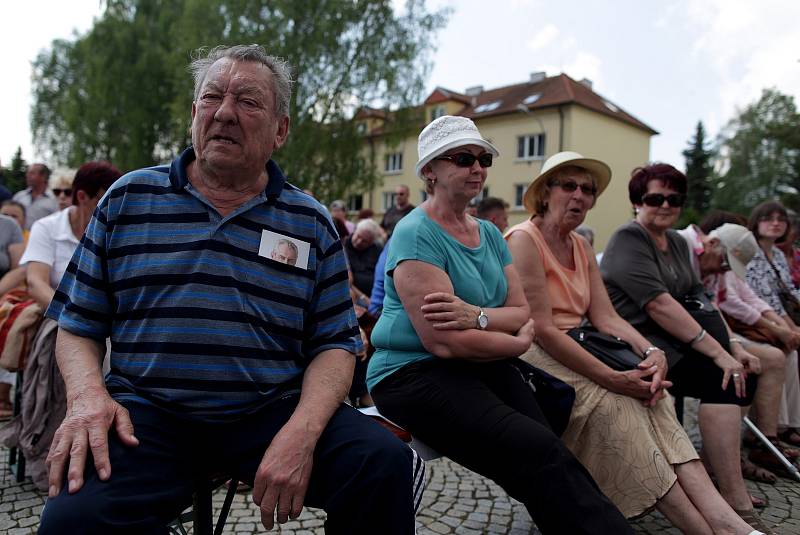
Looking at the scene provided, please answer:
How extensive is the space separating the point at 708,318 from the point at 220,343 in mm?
2932

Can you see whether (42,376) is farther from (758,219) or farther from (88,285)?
(758,219)

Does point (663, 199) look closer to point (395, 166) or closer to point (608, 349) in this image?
point (608, 349)

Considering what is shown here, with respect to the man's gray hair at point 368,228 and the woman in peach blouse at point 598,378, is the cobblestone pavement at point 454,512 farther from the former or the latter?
the man's gray hair at point 368,228

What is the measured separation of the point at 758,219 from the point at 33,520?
575 centimetres

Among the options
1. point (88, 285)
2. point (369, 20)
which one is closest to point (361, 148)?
point (369, 20)

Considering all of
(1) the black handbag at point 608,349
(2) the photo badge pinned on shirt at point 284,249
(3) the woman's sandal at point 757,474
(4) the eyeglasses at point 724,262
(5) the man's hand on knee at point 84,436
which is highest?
(4) the eyeglasses at point 724,262

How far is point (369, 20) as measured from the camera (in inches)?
811

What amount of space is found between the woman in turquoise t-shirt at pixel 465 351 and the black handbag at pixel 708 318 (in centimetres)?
145

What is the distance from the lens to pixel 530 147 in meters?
31.6

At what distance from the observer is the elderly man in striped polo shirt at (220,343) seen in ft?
5.44

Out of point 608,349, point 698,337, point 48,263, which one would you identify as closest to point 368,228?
point 48,263

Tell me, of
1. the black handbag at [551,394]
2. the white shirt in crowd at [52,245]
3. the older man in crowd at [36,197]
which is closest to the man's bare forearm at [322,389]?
the black handbag at [551,394]

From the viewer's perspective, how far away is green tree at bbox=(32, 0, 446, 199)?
19719 millimetres

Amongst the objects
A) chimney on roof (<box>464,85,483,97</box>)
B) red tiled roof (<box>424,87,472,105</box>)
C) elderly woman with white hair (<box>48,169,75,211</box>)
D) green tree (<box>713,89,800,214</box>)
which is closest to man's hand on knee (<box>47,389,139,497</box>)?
elderly woman with white hair (<box>48,169,75,211</box>)
